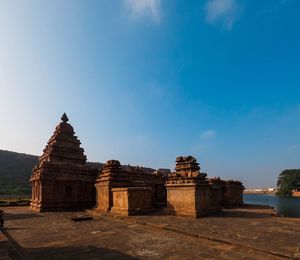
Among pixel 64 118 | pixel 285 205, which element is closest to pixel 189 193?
pixel 64 118

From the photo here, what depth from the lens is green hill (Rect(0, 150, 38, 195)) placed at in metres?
54.9

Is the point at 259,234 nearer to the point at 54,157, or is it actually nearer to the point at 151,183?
the point at 151,183

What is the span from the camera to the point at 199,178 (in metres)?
12.8

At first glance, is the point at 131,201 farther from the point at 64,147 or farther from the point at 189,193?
the point at 64,147

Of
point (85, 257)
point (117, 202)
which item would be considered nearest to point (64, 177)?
point (117, 202)

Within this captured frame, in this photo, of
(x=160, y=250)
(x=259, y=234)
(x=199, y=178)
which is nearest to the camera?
(x=160, y=250)

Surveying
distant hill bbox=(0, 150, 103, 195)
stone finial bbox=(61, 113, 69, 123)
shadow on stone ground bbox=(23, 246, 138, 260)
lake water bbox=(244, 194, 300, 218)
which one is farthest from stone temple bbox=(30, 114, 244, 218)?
distant hill bbox=(0, 150, 103, 195)

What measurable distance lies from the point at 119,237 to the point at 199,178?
20.1 feet

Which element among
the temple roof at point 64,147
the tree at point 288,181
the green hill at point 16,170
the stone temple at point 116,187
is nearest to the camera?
the stone temple at point 116,187

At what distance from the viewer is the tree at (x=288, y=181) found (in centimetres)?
8756

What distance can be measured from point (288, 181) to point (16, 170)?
9213 centimetres

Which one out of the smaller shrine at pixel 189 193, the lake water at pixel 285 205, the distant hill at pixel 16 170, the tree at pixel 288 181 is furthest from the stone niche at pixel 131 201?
the tree at pixel 288 181

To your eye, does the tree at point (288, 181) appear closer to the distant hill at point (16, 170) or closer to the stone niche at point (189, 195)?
the distant hill at point (16, 170)

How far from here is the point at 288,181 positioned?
89562 mm
